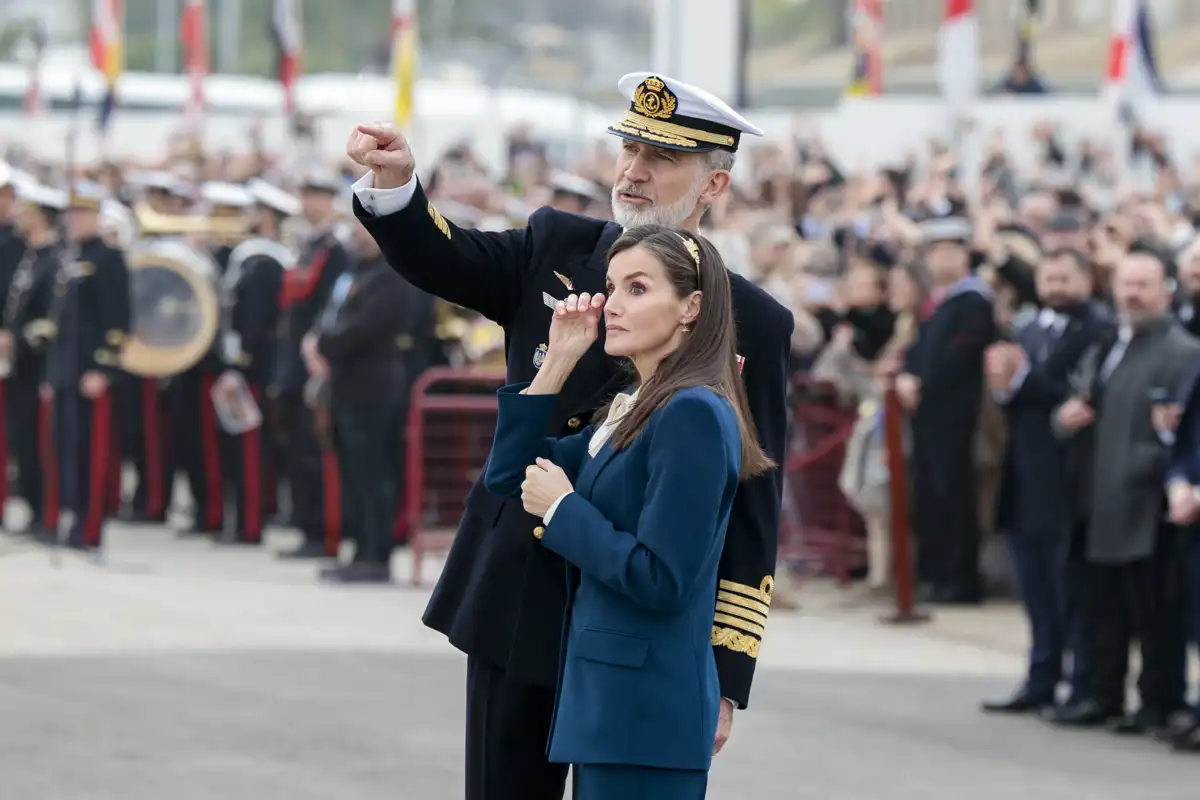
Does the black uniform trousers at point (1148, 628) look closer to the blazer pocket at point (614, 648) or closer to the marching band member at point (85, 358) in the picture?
the blazer pocket at point (614, 648)

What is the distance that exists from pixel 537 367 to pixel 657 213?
39cm

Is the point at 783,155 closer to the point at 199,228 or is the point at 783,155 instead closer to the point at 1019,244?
the point at 199,228

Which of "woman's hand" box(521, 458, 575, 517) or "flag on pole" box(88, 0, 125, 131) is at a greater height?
"flag on pole" box(88, 0, 125, 131)

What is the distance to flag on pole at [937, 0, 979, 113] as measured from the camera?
18.5m

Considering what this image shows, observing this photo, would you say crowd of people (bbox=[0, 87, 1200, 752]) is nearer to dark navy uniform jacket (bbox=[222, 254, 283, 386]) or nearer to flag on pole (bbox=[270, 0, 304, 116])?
dark navy uniform jacket (bbox=[222, 254, 283, 386])

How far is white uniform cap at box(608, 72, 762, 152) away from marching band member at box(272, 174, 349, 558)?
9842 millimetres

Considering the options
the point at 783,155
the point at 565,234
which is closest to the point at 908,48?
the point at 783,155

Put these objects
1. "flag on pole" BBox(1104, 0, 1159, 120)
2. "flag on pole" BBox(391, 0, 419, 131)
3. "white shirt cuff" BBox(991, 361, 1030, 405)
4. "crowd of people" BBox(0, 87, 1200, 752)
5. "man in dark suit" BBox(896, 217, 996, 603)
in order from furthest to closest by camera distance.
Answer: "flag on pole" BBox(391, 0, 419, 131)
"flag on pole" BBox(1104, 0, 1159, 120)
"man in dark suit" BBox(896, 217, 996, 603)
"white shirt cuff" BBox(991, 361, 1030, 405)
"crowd of people" BBox(0, 87, 1200, 752)

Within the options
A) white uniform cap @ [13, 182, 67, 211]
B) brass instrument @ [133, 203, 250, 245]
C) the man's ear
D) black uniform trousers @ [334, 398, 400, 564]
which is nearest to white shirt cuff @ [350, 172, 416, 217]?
the man's ear

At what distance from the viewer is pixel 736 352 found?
15.5 ft

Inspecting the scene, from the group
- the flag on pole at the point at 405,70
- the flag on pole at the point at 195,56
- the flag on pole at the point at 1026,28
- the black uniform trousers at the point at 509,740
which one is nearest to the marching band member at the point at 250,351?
the flag on pole at the point at 405,70

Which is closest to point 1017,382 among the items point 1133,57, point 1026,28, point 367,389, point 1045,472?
point 1045,472

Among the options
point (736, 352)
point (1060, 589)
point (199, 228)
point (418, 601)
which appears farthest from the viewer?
point (199, 228)

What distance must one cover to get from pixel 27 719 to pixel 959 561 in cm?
571
